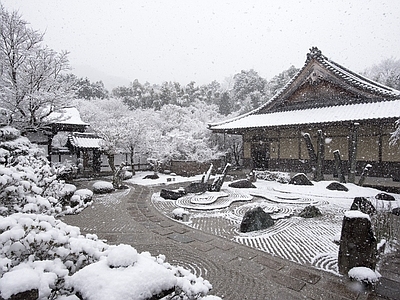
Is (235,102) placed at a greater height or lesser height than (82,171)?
greater

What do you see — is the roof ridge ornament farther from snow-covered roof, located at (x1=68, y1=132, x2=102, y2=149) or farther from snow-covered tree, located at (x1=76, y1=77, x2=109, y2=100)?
snow-covered tree, located at (x1=76, y1=77, x2=109, y2=100)

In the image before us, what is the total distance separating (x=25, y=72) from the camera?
420 inches

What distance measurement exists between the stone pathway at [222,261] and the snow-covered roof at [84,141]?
1426cm

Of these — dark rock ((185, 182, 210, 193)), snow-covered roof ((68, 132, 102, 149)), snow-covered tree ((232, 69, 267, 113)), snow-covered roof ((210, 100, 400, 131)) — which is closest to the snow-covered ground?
dark rock ((185, 182, 210, 193))

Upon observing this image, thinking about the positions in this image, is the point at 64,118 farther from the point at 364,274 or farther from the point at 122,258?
the point at 364,274

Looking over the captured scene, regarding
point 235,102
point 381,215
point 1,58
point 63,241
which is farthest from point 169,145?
point 235,102

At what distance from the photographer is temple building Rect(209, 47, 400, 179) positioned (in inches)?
535

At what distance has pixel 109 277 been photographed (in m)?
2.09

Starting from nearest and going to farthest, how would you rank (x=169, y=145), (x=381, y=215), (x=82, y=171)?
(x=381, y=215), (x=82, y=171), (x=169, y=145)

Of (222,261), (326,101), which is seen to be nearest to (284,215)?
(222,261)

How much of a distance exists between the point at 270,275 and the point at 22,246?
4057 millimetres

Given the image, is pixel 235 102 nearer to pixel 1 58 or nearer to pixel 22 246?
pixel 1 58

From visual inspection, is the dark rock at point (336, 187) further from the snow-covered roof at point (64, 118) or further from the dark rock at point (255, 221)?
the snow-covered roof at point (64, 118)

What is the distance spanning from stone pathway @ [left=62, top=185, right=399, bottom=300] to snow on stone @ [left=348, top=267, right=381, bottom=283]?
168 millimetres
